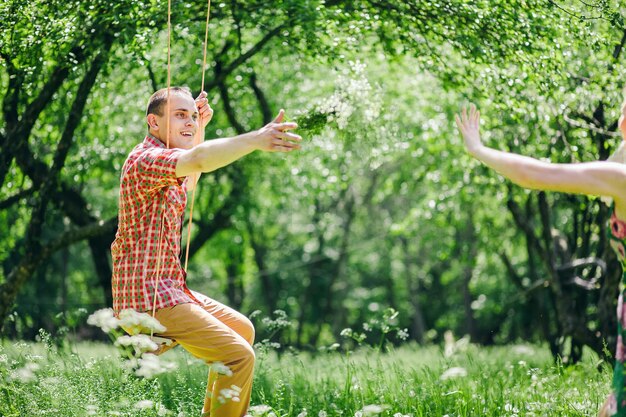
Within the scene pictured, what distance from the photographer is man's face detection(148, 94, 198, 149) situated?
13.5 feet

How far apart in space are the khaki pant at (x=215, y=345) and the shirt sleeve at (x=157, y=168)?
0.61 metres

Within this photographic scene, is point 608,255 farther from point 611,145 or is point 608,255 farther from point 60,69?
point 60,69

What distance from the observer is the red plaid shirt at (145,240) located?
3779 mm

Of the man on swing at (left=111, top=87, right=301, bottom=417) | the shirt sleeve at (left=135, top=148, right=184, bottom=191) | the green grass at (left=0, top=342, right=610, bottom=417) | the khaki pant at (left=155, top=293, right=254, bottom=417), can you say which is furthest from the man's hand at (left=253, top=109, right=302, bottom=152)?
the green grass at (left=0, top=342, right=610, bottom=417)

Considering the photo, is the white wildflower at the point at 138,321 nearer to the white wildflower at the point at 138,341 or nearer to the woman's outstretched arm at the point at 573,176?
the white wildflower at the point at 138,341

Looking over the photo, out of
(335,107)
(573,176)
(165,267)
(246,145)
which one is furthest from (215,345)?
(573,176)

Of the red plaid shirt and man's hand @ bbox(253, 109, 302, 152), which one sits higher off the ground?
man's hand @ bbox(253, 109, 302, 152)

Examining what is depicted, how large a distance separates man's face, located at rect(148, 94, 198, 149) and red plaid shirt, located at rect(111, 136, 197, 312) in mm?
164

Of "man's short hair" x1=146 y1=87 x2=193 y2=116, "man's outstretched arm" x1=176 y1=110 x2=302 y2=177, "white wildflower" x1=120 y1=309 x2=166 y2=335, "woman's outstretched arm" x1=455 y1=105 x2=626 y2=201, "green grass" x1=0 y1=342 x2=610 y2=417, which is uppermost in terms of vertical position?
"woman's outstretched arm" x1=455 y1=105 x2=626 y2=201

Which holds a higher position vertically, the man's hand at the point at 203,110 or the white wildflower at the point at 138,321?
the man's hand at the point at 203,110

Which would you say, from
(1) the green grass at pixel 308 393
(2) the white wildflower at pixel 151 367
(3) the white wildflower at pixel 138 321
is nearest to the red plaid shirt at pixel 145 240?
(1) the green grass at pixel 308 393

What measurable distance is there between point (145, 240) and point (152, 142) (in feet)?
1.73

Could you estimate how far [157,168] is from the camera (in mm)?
3654

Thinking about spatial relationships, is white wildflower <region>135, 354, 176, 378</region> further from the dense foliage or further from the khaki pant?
the dense foliage
